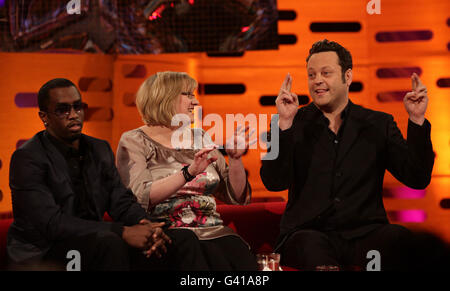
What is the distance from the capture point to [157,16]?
11.3ft

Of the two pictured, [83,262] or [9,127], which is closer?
[83,262]

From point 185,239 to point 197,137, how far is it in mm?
572

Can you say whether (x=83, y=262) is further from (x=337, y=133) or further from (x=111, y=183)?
(x=337, y=133)

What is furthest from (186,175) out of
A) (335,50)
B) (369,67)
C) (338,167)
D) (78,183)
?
(369,67)

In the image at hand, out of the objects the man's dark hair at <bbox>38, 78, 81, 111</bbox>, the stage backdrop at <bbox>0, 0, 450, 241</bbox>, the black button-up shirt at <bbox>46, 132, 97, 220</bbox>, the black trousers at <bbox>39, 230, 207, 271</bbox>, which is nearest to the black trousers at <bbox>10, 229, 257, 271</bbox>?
the black trousers at <bbox>39, 230, 207, 271</bbox>

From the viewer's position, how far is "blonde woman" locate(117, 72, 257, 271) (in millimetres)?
1968

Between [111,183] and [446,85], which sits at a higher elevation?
[446,85]

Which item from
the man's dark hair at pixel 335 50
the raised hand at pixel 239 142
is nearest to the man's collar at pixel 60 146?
the raised hand at pixel 239 142

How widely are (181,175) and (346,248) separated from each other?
29.7 inches

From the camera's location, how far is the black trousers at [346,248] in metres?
1.93

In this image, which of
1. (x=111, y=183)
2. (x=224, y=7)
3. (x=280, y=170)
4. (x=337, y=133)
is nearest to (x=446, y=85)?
(x=224, y=7)

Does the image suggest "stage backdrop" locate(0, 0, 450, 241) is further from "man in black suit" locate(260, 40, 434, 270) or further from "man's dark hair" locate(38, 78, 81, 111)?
"man's dark hair" locate(38, 78, 81, 111)

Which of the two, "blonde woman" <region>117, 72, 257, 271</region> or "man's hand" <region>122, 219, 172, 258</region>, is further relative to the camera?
"blonde woman" <region>117, 72, 257, 271</region>

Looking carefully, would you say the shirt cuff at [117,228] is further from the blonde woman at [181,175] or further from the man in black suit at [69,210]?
the blonde woman at [181,175]
